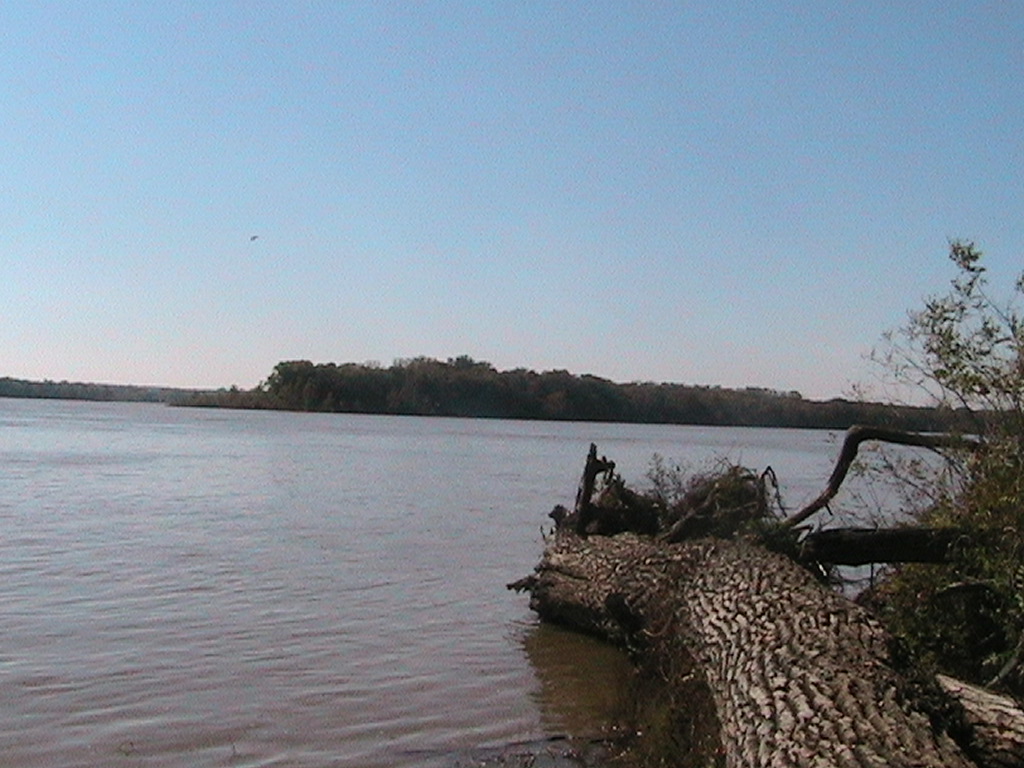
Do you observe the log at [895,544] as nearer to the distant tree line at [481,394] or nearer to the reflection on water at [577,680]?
the reflection on water at [577,680]

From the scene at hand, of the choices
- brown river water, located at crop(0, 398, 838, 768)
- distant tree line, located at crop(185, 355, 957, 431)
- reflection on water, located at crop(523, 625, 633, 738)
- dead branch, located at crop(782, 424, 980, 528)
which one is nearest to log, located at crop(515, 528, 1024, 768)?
reflection on water, located at crop(523, 625, 633, 738)

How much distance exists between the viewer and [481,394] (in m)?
102

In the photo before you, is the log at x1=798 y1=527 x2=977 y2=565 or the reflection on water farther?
the reflection on water

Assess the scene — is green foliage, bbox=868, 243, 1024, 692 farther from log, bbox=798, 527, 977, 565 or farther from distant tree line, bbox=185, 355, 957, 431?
distant tree line, bbox=185, 355, 957, 431

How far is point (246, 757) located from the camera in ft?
23.2

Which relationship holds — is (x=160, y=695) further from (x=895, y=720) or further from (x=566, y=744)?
(x=895, y=720)

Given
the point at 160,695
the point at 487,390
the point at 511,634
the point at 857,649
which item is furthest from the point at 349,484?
the point at 487,390

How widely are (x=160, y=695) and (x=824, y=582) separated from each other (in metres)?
5.22

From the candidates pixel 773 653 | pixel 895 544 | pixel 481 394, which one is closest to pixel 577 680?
pixel 895 544

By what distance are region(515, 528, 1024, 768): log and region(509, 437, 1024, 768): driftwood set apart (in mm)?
11

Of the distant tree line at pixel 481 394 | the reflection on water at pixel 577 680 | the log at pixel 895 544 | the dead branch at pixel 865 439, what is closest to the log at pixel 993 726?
the log at pixel 895 544

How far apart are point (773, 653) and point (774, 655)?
0.13 feet

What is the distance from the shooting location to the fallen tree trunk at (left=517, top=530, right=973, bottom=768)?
4941mm

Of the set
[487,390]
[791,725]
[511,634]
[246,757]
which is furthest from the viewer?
[487,390]
